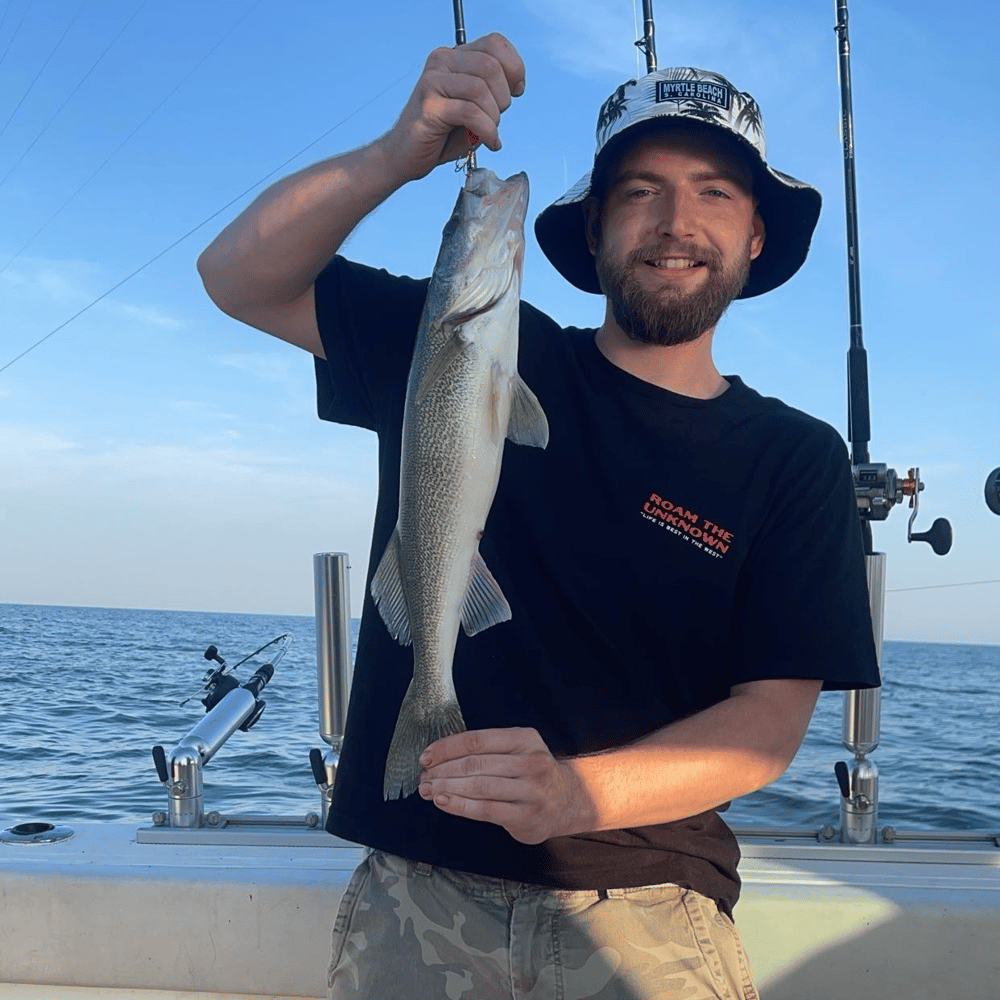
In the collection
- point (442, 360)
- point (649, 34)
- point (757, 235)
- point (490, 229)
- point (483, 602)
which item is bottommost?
point (483, 602)

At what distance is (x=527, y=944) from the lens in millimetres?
1961

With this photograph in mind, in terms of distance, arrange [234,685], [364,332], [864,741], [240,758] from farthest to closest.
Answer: [240,758]
[234,685]
[864,741]
[364,332]

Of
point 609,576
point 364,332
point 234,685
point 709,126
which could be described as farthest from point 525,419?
point 234,685

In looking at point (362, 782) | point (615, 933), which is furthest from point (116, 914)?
point (615, 933)

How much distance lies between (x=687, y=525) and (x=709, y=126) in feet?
3.21

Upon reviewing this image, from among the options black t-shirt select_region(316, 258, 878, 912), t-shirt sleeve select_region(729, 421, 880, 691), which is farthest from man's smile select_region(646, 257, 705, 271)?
t-shirt sleeve select_region(729, 421, 880, 691)

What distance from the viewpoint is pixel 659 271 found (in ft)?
7.72

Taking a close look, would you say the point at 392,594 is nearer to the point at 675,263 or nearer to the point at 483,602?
the point at 483,602

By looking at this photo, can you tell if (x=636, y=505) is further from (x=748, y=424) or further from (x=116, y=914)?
(x=116, y=914)

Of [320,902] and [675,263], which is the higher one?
[675,263]

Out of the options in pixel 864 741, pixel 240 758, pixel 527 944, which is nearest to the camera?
pixel 527 944

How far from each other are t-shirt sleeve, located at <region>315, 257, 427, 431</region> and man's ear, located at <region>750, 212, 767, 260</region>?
0.98 meters

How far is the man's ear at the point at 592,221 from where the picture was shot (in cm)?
262

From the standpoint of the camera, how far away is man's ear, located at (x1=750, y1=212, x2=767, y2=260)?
2680 mm
